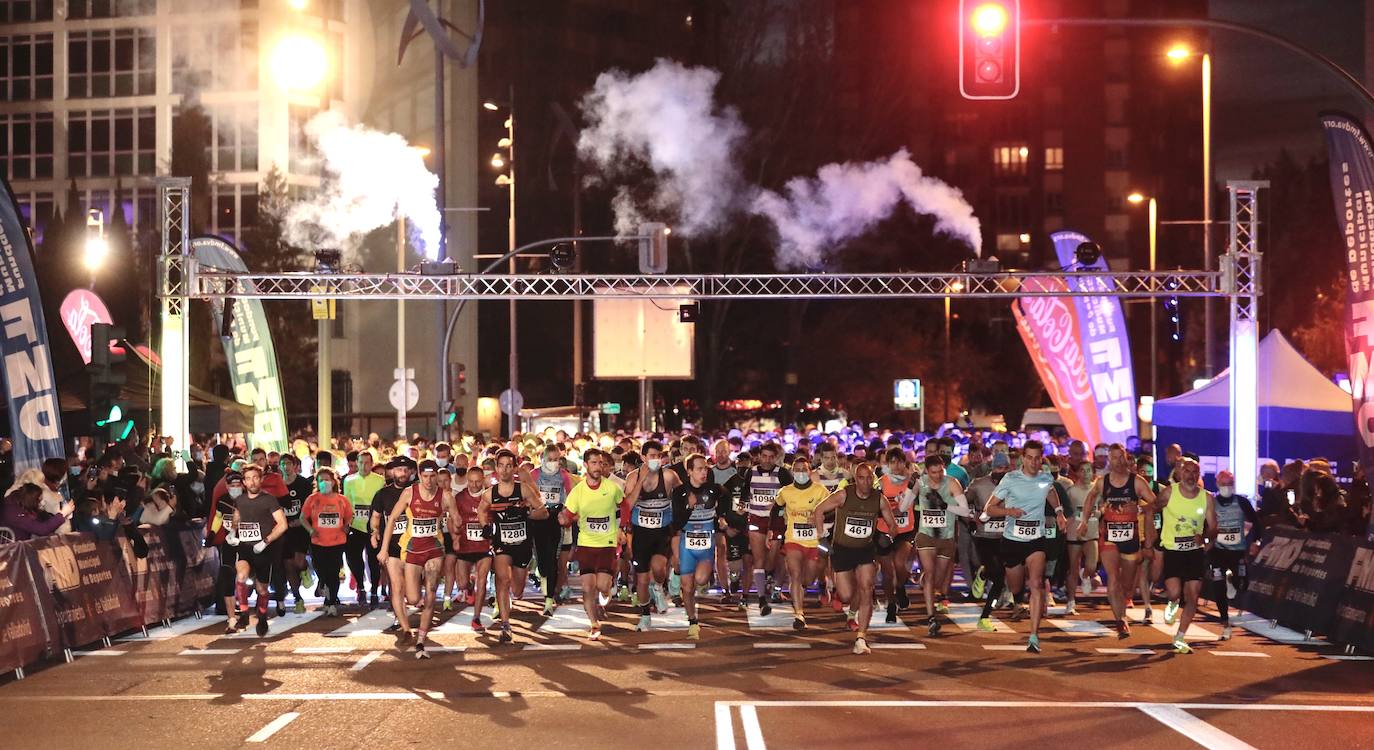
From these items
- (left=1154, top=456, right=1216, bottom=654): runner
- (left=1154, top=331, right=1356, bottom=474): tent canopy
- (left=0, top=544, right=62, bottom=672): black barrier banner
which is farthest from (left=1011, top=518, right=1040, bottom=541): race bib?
(left=1154, top=331, right=1356, bottom=474): tent canopy

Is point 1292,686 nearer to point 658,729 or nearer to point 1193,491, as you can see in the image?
point 1193,491

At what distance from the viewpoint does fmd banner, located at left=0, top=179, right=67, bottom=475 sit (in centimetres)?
1806

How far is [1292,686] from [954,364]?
2741 inches

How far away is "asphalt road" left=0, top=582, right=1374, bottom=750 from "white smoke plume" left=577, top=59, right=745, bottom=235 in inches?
1189

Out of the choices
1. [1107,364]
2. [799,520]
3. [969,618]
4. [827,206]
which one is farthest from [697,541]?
[827,206]

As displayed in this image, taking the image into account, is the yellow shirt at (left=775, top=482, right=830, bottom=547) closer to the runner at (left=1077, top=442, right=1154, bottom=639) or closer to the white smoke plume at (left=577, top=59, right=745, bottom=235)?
the runner at (left=1077, top=442, right=1154, bottom=639)

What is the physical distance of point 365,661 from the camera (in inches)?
A: 536

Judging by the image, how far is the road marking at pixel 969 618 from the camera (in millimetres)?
16047

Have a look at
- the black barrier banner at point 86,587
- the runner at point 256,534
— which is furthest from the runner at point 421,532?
the black barrier banner at point 86,587

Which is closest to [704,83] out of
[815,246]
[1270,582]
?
[815,246]

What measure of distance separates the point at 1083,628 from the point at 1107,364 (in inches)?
566

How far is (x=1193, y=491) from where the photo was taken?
14.9 meters

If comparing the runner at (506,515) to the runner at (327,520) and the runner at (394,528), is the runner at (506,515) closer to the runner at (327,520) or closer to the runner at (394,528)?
the runner at (394,528)

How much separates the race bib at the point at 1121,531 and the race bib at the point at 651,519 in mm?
4706
